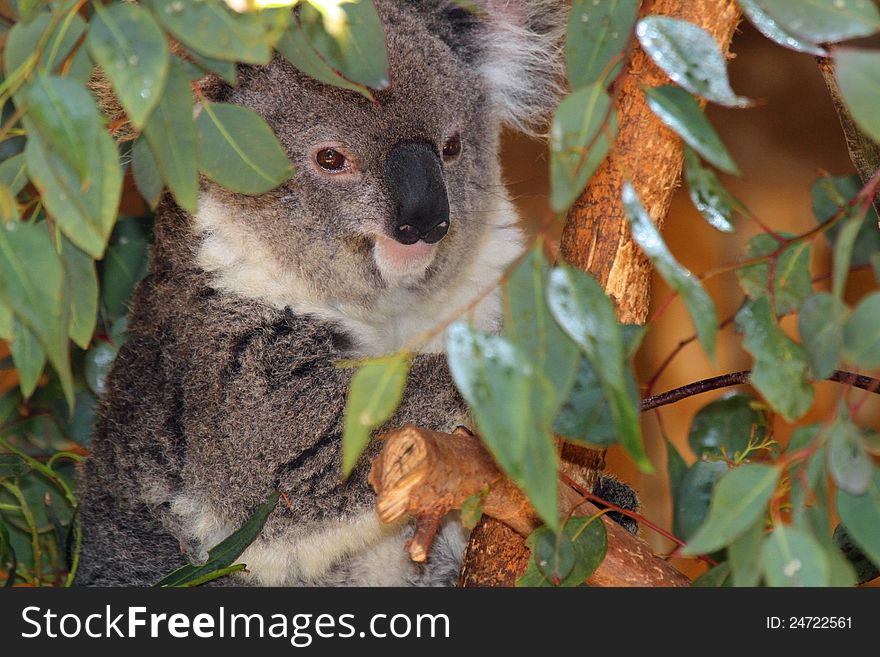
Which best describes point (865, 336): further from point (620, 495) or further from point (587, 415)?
point (620, 495)

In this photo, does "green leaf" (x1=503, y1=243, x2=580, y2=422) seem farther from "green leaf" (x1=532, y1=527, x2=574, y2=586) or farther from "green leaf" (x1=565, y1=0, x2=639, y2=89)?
"green leaf" (x1=532, y1=527, x2=574, y2=586)

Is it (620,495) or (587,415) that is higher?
(587,415)

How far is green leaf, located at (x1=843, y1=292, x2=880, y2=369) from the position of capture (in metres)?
1.02

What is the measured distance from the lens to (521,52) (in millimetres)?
2506

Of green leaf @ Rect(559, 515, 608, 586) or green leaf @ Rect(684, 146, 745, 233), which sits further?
green leaf @ Rect(559, 515, 608, 586)

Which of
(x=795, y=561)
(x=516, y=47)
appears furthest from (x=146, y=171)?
(x=516, y=47)

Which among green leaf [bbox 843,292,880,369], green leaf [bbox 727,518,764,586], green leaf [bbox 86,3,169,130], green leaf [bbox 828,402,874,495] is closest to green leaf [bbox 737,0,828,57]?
green leaf [bbox 843,292,880,369]

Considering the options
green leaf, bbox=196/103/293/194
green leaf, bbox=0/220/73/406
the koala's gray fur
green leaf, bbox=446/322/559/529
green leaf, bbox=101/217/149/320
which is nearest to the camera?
green leaf, bbox=446/322/559/529

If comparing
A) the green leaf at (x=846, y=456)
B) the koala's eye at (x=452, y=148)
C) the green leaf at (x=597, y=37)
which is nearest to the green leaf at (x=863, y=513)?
the green leaf at (x=846, y=456)

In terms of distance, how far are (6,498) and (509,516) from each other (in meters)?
1.53

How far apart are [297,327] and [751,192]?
300 cm

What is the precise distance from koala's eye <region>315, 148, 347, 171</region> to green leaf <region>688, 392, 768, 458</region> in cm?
92
